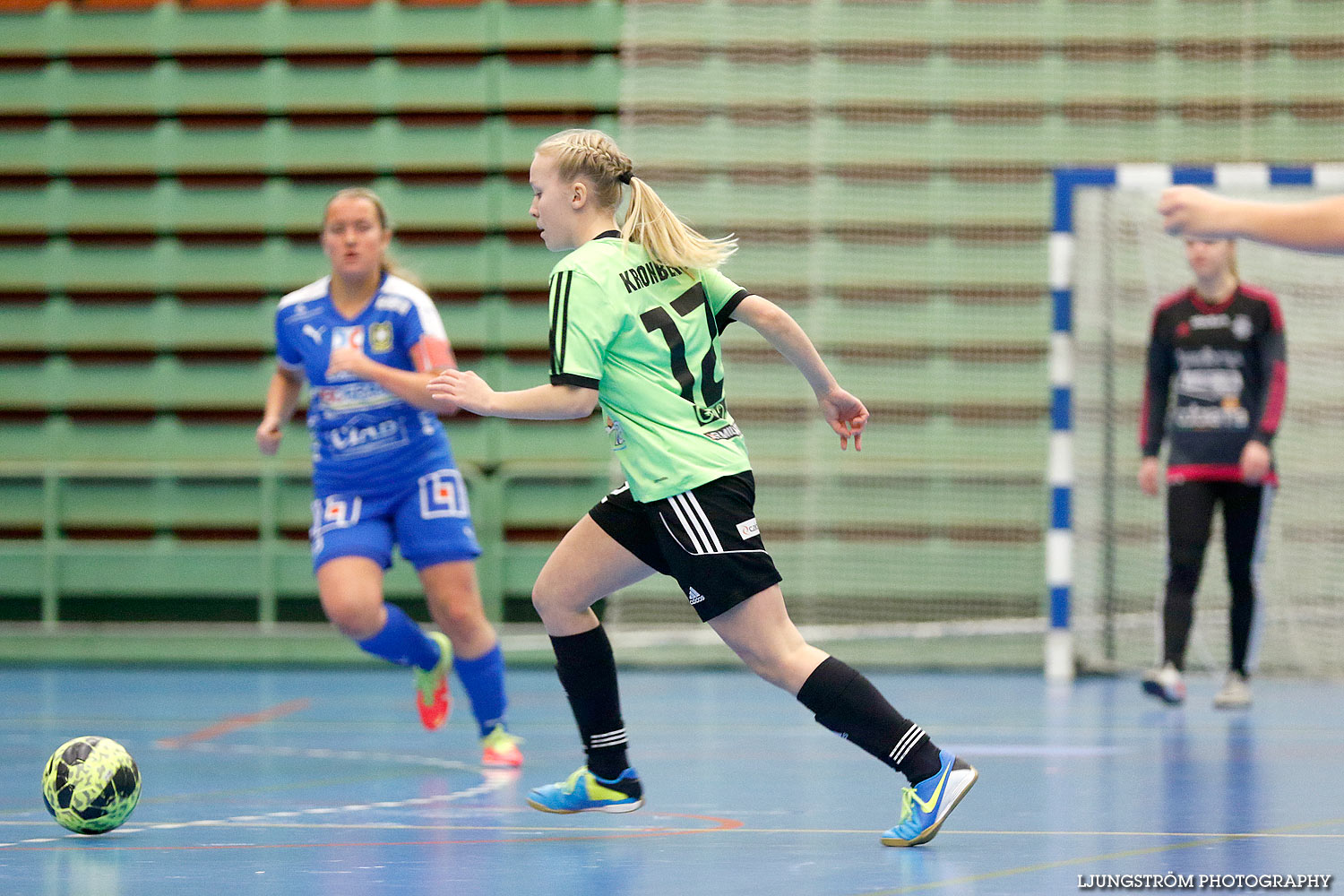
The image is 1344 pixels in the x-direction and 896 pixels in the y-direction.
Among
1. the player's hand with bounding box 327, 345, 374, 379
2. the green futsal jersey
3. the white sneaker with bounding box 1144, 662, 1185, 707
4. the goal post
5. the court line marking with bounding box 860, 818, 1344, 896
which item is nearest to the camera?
the court line marking with bounding box 860, 818, 1344, 896

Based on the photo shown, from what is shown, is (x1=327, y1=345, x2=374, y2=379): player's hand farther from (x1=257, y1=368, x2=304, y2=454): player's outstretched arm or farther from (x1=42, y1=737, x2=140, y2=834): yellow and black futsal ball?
(x1=42, y1=737, x2=140, y2=834): yellow and black futsal ball

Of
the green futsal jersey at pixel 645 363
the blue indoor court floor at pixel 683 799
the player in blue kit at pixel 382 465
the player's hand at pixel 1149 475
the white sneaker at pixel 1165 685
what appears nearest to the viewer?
the blue indoor court floor at pixel 683 799

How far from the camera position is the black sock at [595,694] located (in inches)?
154

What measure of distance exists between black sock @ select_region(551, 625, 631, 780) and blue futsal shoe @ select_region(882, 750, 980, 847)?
0.72 meters

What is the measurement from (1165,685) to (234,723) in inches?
140

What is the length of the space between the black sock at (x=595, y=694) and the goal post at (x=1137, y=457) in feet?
14.5

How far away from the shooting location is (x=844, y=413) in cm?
376

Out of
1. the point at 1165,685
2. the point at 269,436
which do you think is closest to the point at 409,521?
the point at 269,436

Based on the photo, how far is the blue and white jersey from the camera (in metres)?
5.14

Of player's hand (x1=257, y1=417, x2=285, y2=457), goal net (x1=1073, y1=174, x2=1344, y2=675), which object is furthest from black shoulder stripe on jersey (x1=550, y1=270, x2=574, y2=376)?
goal net (x1=1073, y1=174, x2=1344, y2=675)

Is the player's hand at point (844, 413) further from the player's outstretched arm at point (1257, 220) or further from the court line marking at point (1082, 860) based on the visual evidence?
the player's outstretched arm at point (1257, 220)

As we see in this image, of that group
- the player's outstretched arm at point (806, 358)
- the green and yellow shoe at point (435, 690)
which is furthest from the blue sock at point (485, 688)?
the player's outstretched arm at point (806, 358)

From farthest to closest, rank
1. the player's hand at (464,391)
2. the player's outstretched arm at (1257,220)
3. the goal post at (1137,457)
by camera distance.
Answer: the goal post at (1137,457)
the player's hand at (464,391)
the player's outstretched arm at (1257,220)

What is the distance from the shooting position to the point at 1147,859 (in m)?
3.29
